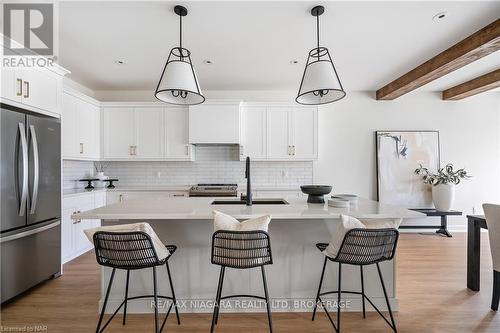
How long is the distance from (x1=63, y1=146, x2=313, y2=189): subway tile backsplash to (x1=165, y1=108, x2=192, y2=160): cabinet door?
0.33 meters

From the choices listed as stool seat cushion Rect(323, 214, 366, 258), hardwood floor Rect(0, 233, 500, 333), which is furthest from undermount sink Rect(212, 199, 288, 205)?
hardwood floor Rect(0, 233, 500, 333)

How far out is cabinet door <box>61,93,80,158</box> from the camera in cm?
354

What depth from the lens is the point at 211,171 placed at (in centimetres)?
485

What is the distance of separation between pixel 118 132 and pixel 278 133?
2.79 meters

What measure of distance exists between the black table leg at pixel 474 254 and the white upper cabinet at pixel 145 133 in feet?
12.8

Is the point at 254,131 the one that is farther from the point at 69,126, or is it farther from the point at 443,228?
the point at 443,228

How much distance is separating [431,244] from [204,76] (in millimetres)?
4525

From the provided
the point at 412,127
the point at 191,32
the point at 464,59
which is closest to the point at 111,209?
the point at 191,32

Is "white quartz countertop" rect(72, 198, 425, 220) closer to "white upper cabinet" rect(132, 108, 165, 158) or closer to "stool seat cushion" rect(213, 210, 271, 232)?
"stool seat cushion" rect(213, 210, 271, 232)

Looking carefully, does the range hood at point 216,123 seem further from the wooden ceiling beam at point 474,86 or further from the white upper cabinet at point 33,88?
the wooden ceiling beam at point 474,86

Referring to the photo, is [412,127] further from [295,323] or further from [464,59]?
[295,323]

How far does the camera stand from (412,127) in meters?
4.88

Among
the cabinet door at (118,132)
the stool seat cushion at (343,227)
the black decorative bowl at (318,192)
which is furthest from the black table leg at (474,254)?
the cabinet door at (118,132)

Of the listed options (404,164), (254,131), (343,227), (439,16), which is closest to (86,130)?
(254,131)
